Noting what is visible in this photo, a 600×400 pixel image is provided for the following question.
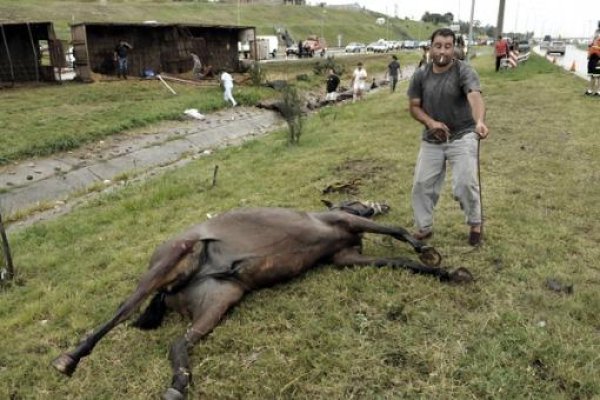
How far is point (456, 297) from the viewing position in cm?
380

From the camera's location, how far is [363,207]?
544 cm

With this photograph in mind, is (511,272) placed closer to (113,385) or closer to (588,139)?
(113,385)

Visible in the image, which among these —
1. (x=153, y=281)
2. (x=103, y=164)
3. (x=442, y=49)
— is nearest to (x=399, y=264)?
(x=442, y=49)

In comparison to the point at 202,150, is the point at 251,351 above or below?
above

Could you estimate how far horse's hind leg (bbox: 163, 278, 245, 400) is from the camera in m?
3.25

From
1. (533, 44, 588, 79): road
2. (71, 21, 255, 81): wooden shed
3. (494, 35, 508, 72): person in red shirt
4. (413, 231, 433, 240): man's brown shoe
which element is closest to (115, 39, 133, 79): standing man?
(71, 21, 255, 81): wooden shed

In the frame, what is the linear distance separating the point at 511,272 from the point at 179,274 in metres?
2.62

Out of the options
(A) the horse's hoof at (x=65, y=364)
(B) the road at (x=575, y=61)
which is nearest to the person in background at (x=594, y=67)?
(B) the road at (x=575, y=61)

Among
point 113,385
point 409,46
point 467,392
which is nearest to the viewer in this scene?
point 467,392

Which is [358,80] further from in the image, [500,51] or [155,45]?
[155,45]

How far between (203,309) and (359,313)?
3.62 feet

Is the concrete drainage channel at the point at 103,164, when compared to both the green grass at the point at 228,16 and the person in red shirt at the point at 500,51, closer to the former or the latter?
the person in red shirt at the point at 500,51

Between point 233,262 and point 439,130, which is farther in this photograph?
point 439,130

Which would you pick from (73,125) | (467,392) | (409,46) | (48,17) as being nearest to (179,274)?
(467,392)
